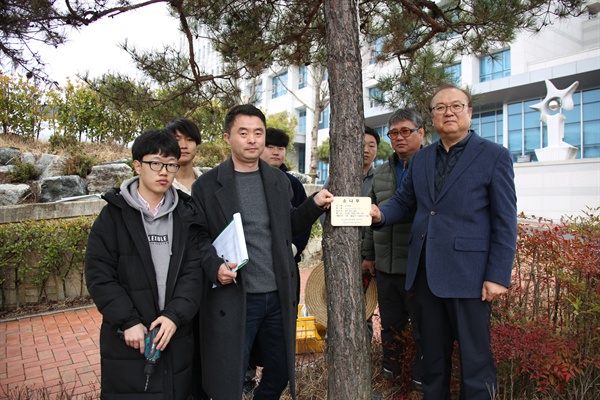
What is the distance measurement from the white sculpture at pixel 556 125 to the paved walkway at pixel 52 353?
55.4 feet

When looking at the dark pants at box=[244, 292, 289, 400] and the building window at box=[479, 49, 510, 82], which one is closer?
the dark pants at box=[244, 292, 289, 400]

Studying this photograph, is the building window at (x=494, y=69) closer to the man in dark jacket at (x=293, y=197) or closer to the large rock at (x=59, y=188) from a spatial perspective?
the large rock at (x=59, y=188)

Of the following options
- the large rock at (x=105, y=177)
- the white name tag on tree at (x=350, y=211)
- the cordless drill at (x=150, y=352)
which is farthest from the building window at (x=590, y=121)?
the cordless drill at (x=150, y=352)

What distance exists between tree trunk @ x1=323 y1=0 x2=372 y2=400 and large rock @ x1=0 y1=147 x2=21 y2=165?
Result: 8932 mm

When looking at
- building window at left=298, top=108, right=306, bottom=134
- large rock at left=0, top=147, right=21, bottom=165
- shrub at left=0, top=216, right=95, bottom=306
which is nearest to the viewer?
shrub at left=0, top=216, right=95, bottom=306

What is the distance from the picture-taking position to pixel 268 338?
7.12 ft

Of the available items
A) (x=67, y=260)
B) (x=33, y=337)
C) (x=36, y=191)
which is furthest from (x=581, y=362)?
(x=36, y=191)

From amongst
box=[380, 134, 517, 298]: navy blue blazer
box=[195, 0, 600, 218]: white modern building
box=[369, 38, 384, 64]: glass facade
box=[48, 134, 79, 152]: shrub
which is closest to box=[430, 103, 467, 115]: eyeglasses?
box=[380, 134, 517, 298]: navy blue blazer

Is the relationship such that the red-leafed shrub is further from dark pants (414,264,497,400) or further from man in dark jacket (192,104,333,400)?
man in dark jacket (192,104,333,400)

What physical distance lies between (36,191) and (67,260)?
322 cm

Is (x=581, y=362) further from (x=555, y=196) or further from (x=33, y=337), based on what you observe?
(x=555, y=196)

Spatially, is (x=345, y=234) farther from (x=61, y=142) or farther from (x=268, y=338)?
(x=61, y=142)

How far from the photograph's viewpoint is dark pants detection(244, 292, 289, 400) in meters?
2.08

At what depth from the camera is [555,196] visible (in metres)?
14.6
